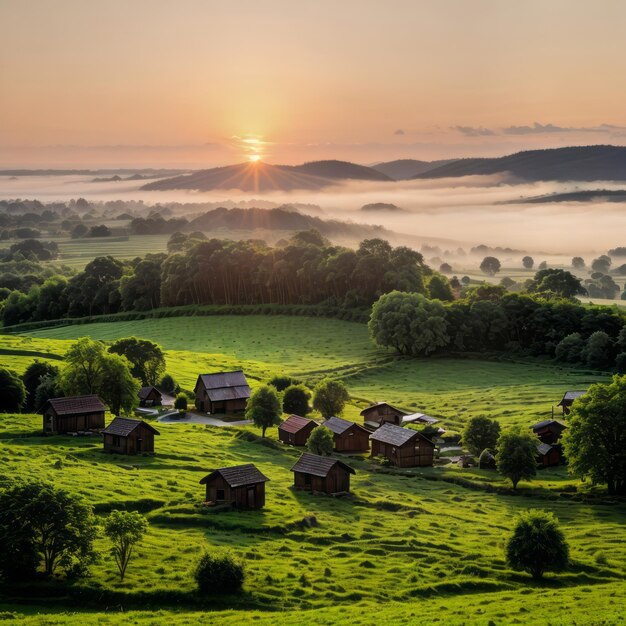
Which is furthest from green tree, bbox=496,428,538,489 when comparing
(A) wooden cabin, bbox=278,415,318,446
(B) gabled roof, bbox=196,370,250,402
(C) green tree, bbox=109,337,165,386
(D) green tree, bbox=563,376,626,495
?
(C) green tree, bbox=109,337,165,386

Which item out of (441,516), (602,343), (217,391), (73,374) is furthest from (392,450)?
(602,343)

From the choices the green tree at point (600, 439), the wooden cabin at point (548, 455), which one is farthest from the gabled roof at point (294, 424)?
the green tree at point (600, 439)

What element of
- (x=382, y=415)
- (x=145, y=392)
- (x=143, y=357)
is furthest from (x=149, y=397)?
(x=382, y=415)

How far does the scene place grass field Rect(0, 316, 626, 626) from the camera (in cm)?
4359

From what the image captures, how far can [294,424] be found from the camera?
Answer: 286 feet

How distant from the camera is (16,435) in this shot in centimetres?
7688

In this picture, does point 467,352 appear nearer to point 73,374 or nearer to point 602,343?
point 602,343

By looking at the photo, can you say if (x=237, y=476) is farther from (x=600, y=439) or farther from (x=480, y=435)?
(x=600, y=439)

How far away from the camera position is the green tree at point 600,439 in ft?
236

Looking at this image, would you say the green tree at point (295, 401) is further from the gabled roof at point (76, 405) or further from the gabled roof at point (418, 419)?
the gabled roof at point (76, 405)

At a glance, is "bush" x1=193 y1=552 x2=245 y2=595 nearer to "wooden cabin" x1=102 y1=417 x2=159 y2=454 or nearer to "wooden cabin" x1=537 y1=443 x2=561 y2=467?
"wooden cabin" x1=102 y1=417 x2=159 y2=454

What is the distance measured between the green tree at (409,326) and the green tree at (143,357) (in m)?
47.3

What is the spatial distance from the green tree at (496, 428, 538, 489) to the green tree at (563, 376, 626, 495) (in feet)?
11.9

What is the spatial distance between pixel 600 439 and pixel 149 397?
54323 mm
